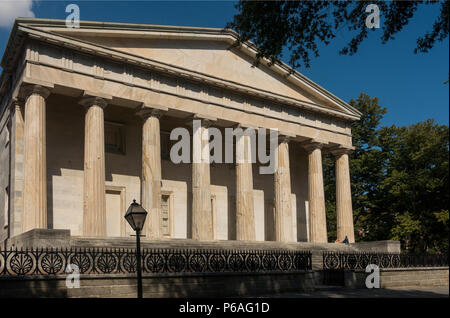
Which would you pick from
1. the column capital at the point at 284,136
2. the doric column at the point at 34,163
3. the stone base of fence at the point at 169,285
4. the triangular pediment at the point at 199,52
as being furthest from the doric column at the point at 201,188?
the stone base of fence at the point at 169,285

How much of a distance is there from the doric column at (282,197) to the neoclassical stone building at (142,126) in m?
0.08

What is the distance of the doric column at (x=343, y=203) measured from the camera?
39.5 metres

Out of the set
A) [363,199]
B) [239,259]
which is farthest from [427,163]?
[239,259]

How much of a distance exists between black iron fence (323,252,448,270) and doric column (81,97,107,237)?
39.3 ft

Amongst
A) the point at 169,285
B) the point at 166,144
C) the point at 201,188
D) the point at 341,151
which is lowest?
the point at 169,285

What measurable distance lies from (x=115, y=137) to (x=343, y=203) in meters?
18.5

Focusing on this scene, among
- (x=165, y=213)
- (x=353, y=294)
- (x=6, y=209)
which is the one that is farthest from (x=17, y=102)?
(x=353, y=294)

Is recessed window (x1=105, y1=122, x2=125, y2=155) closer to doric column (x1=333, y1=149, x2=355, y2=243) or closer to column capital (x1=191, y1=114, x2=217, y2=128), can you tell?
column capital (x1=191, y1=114, x2=217, y2=128)

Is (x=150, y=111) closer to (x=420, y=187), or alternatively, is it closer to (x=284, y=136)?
(x=284, y=136)

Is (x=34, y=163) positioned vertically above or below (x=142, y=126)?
below

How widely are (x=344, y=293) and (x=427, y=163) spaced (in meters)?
27.5

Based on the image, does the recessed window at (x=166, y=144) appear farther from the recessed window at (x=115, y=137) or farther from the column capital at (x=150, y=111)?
the column capital at (x=150, y=111)

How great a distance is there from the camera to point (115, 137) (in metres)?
34.4

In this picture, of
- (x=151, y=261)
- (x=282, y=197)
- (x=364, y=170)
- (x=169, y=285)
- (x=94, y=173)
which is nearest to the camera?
(x=169, y=285)
